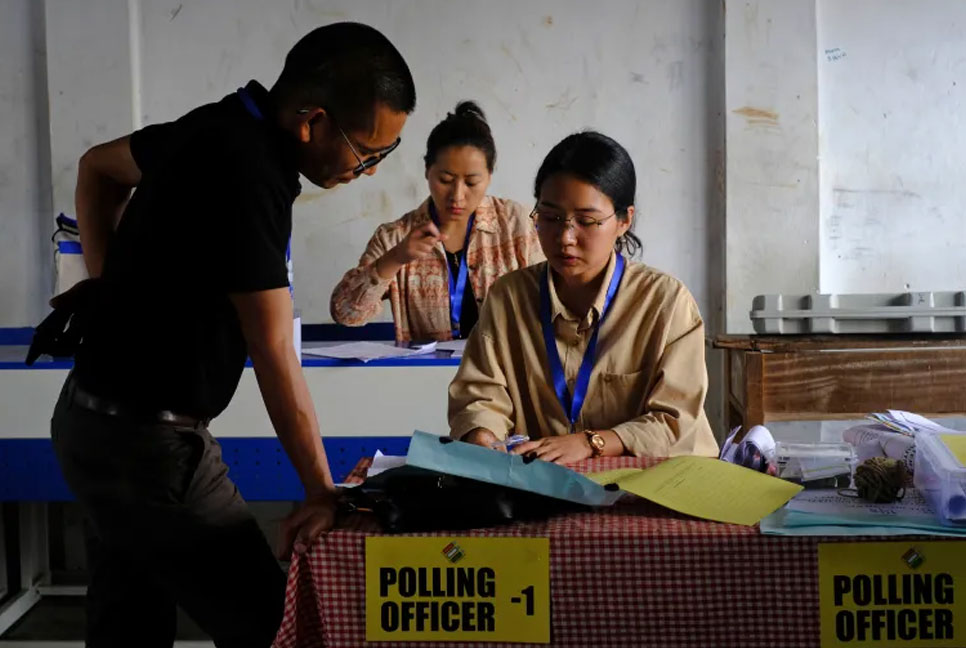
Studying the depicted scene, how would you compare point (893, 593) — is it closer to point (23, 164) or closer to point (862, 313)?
point (862, 313)

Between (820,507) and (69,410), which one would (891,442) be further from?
(69,410)

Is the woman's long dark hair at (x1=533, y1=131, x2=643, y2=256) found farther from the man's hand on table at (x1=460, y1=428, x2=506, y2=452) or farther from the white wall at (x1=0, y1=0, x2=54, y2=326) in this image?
the white wall at (x1=0, y1=0, x2=54, y2=326)

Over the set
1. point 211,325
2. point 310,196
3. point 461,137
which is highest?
point 461,137

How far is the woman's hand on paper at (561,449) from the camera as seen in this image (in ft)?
5.16

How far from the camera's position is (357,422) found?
121 inches

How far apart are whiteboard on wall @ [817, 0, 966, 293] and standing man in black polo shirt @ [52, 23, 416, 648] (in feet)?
9.82

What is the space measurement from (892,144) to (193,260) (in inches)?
133

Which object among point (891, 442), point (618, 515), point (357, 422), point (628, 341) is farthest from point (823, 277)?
point (618, 515)

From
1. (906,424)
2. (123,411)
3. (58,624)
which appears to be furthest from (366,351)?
(906,424)

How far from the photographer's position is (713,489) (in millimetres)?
1290

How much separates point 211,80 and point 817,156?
8.06 ft

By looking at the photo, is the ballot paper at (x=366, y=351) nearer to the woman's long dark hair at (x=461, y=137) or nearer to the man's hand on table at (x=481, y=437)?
the woman's long dark hair at (x=461, y=137)

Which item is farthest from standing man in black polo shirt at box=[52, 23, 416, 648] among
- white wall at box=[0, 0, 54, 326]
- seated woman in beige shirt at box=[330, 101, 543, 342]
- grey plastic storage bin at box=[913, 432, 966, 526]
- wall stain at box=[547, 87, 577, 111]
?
white wall at box=[0, 0, 54, 326]

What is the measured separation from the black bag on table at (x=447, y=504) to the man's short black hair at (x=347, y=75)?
0.51 m
